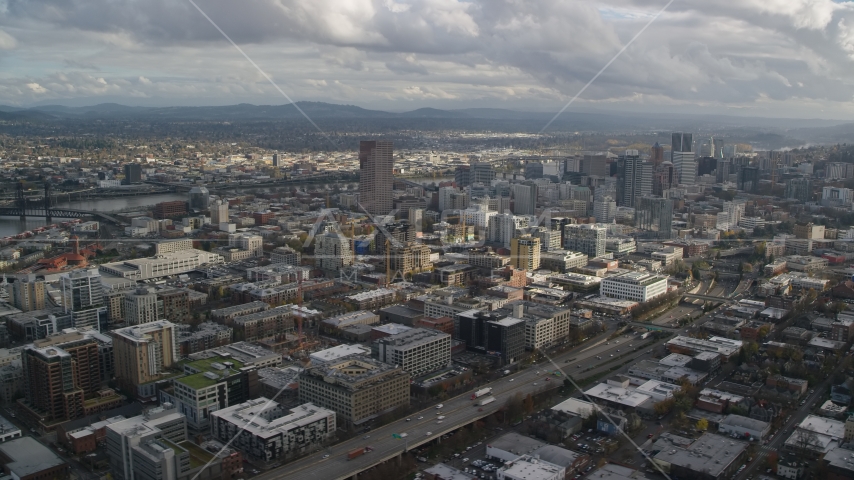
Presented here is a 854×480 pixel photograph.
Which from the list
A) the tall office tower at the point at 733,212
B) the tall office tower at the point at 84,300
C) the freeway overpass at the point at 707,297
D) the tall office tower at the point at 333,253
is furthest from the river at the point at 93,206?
the tall office tower at the point at 733,212

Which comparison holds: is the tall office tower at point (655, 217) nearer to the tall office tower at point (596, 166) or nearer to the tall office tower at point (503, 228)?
the tall office tower at point (503, 228)

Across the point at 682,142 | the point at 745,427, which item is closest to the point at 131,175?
the point at 682,142

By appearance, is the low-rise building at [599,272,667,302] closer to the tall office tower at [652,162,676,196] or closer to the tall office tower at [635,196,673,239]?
the tall office tower at [635,196,673,239]

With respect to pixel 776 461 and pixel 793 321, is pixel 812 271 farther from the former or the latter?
pixel 776 461

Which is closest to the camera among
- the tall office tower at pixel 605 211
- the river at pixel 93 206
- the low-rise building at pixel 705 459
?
the low-rise building at pixel 705 459

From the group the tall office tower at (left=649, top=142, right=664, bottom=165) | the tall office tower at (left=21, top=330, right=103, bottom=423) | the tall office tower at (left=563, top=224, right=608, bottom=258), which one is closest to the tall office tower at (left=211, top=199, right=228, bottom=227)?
the tall office tower at (left=563, top=224, right=608, bottom=258)

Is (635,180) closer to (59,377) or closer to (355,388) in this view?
(355,388)

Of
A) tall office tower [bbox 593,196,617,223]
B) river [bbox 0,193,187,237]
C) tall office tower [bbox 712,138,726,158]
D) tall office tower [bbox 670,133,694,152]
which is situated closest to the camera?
river [bbox 0,193,187,237]
